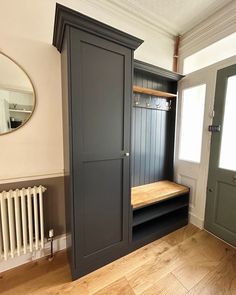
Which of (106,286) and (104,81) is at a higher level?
(104,81)

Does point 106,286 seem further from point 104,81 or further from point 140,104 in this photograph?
point 140,104

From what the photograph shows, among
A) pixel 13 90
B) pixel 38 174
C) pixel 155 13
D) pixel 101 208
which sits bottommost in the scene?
pixel 101 208

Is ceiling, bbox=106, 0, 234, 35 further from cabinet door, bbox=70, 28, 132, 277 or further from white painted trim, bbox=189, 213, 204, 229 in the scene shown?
white painted trim, bbox=189, 213, 204, 229

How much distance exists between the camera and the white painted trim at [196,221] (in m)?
A: 2.13

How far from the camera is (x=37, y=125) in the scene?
152 centimetres

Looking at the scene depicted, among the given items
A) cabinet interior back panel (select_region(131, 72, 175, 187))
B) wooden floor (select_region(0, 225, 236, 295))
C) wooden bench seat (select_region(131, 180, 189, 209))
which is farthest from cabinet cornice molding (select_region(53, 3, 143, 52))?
wooden floor (select_region(0, 225, 236, 295))

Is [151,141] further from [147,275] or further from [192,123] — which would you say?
[147,275]

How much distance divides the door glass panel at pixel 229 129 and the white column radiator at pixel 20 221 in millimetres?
2060

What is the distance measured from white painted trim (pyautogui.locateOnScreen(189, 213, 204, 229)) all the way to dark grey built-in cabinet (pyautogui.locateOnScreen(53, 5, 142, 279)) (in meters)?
1.22

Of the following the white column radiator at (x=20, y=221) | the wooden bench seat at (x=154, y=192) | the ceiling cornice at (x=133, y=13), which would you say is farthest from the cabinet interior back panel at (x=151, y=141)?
the white column radiator at (x=20, y=221)

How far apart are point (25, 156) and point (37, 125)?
0.32 meters

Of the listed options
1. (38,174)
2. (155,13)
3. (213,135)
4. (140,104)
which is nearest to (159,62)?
(155,13)

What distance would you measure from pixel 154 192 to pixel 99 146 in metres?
1.09

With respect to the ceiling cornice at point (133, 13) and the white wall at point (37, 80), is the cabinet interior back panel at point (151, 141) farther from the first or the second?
the white wall at point (37, 80)
